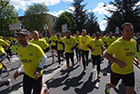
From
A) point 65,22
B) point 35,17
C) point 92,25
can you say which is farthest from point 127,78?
point 92,25

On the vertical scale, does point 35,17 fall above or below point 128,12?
above

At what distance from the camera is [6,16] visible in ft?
53.9

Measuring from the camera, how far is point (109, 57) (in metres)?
2.60

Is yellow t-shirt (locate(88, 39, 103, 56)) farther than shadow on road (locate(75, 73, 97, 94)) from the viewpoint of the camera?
Yes

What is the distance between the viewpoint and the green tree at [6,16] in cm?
1583

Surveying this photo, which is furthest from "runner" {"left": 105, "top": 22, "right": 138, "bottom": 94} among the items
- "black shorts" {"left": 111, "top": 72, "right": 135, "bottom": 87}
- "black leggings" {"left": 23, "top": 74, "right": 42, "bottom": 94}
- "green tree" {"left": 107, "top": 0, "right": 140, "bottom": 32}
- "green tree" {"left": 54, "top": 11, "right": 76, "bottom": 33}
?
"green tree" {"left": 54, "top": 11, "right": 76, "bottom": 33}

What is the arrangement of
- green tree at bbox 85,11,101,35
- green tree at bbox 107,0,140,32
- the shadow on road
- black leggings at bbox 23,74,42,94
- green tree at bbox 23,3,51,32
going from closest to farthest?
black leggings at bbox 23,74,42,94
the shadow on road
green tree at bbox 107,0,140,32
green tree at bbox 23,3,51,32
green tree at bbox 85,11,101,35

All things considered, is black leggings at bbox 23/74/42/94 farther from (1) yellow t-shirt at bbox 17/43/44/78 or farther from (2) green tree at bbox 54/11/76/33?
(2) green tree at bbox 54/11/76/33

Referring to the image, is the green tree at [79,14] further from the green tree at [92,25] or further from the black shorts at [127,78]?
the black shorts at [127,78]

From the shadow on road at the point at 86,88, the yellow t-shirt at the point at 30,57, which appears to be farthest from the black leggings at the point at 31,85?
the shadow on road at the point at 86,88

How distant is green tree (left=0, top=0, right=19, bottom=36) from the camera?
1583cm

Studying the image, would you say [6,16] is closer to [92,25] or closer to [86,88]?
[86,88]

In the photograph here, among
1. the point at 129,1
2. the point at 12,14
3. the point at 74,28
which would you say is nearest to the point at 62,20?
the point at 74,28

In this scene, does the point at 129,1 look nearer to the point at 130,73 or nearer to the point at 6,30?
the point at 6,30
